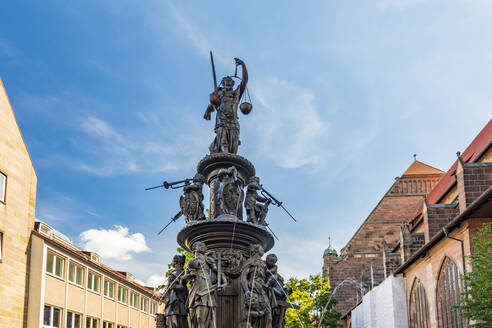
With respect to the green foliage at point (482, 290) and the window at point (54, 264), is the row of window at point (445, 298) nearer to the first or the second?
the green foliage at point (482, 290)

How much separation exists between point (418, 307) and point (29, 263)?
66.4 feet

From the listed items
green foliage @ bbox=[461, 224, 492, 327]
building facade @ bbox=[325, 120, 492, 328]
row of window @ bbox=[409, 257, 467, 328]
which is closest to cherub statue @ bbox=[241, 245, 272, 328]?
green foliage @ bbox=[461, 224, 492, 327]

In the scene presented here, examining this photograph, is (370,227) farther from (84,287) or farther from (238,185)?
(238,185)

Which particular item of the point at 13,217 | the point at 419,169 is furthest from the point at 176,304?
the point at 419,169

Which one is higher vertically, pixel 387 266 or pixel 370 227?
pixel 370 227

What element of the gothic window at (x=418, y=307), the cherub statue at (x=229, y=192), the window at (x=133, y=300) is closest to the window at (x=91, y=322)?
the window at (x=133, y=300)

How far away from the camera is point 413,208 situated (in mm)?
49812

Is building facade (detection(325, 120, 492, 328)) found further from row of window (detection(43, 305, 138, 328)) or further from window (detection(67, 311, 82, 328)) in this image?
window (detection(67, 311, 82, 328))

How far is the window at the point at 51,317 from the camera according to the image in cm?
3084

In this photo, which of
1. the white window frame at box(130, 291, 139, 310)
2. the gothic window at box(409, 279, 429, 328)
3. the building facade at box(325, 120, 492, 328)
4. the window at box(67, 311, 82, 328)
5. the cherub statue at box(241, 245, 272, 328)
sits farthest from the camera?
the white window frame at box(130, 291, 139, 310)

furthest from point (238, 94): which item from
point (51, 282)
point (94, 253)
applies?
point (94, 253)

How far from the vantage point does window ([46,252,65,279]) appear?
31.5 metres

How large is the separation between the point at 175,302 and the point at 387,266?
1094 inches

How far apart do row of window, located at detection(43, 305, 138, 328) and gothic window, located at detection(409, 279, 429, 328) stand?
63.1 feet
